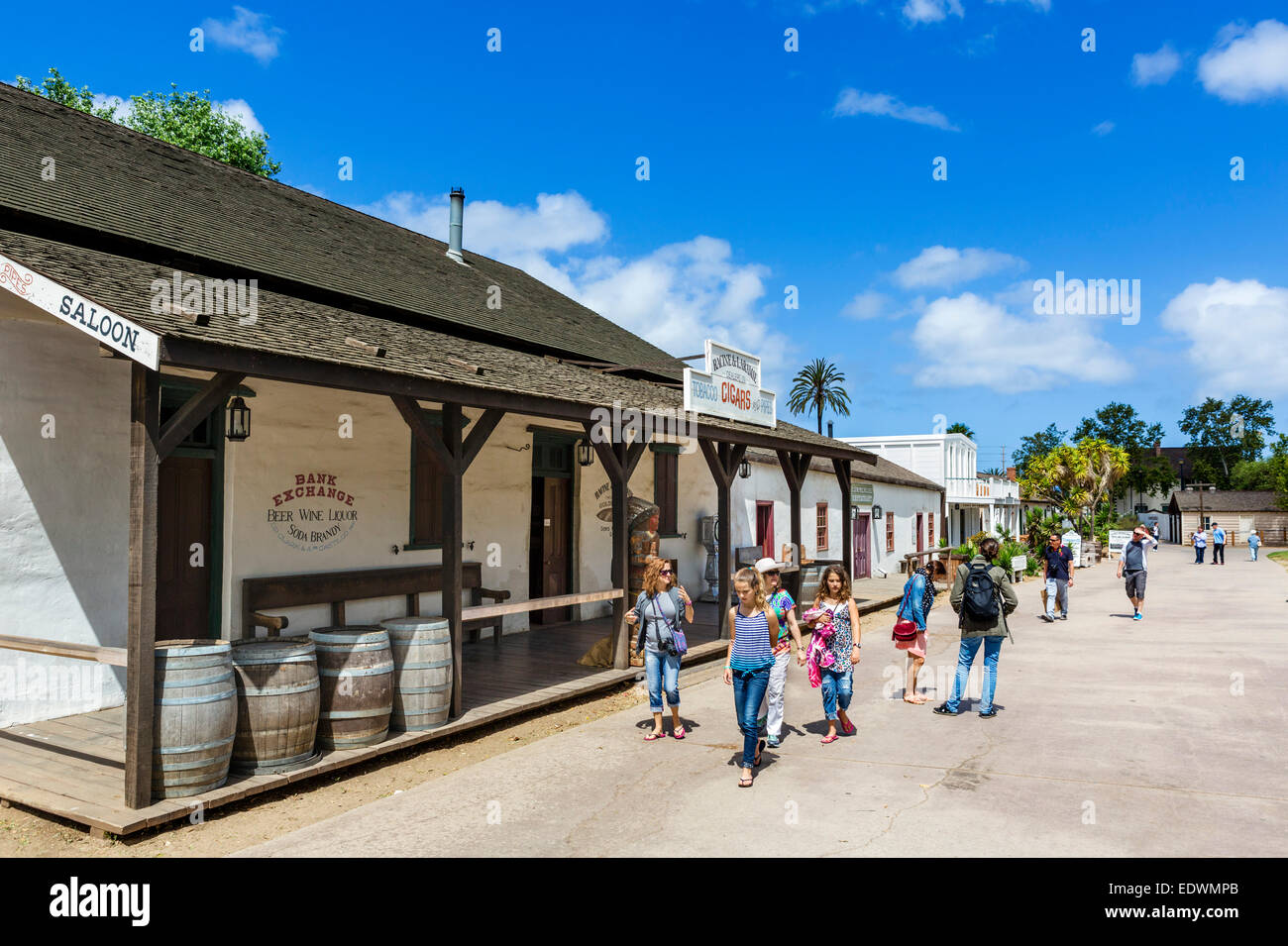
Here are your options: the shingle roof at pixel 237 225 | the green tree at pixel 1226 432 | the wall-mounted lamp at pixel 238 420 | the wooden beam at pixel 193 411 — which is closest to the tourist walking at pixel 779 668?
the wooden beam at pixel 193 411

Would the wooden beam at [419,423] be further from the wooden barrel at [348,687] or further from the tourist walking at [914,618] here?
the tourist walking at [914,618]

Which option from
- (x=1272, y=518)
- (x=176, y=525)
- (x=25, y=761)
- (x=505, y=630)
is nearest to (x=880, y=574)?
(x=505, y=630)

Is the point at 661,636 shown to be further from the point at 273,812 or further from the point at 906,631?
the point at 273,812

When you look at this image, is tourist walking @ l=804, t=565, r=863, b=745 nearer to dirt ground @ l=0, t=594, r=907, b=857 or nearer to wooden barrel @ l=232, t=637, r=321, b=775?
dirt ground @ l=0, t=594, r=907, b=857

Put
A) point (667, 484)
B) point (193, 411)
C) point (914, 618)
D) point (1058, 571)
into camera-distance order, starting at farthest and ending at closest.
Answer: point (667, 484), point (1058, 571), point (914, 618), point (193, 411)

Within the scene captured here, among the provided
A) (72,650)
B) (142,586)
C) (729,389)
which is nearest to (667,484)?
(729,389)

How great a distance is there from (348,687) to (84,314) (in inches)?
120

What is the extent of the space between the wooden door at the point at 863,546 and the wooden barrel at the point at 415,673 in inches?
742

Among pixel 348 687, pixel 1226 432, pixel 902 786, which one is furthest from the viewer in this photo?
pixel 1226 432

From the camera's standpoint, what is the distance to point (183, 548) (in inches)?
320

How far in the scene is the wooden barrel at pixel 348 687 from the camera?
645cm

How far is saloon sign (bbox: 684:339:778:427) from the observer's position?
1120 cm
